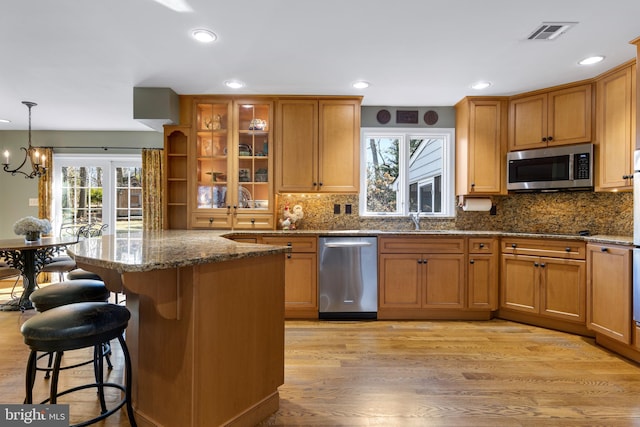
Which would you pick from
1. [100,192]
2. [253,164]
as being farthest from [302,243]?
[100,192]

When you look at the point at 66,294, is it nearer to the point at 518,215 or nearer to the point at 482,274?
the point at 482,274

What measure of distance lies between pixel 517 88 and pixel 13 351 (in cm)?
528

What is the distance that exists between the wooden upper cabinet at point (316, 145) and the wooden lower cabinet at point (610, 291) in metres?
2.31

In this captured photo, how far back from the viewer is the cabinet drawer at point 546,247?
3023mm

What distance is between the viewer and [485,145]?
3.74 meters

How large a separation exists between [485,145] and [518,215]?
965 millimetres

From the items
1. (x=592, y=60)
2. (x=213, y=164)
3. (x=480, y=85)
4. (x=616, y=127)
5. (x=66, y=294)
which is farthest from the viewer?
(x=213, y=164)

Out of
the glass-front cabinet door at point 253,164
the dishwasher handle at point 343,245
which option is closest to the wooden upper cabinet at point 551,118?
the dishwasher handle at point 343,245

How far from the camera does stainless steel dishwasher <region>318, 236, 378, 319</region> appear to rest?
3.48 metres

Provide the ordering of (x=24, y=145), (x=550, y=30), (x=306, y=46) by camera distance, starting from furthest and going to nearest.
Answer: (x=24, y=145) < (x=306, y=46) < (x=550, y=30)

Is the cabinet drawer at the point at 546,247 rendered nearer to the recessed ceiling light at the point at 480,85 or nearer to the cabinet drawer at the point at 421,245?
the cabinet drawer at the point at 421,245

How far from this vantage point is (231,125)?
3.76 meters

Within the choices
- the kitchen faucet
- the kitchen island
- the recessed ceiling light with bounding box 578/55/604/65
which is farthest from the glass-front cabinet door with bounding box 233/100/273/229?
the recessed ceiling light with bounding box 578/55/604/65

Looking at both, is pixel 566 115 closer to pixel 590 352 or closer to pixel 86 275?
pixel 590 352
